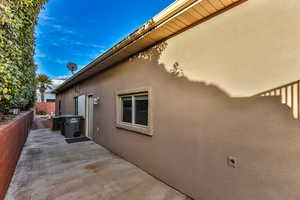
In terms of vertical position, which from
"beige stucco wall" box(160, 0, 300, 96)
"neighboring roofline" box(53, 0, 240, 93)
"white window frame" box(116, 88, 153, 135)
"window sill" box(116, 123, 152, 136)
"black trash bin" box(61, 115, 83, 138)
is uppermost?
"neighboring roofline" box(53, 0, 240, 93)

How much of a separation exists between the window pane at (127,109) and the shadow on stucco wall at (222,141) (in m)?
1.25

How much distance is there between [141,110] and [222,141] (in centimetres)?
228

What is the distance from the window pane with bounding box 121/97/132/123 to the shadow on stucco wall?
125cm

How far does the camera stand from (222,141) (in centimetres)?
227

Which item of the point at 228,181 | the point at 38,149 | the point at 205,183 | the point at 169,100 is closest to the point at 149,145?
the point at 169,100

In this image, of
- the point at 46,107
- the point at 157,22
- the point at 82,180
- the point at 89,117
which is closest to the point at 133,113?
the point at 82,180

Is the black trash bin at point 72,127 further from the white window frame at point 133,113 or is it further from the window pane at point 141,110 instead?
the window pane at point 141,110

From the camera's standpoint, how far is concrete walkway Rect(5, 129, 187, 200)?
2.70m

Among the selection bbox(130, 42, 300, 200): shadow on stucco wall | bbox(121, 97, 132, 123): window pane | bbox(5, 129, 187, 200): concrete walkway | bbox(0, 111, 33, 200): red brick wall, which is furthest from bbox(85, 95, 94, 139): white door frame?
bbox(130, 42, 300, 200): shadow on stucco wall

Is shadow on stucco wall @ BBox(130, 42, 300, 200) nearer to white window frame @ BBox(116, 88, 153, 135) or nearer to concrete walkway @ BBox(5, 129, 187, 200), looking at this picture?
white window frame @ BBox(116, 88, 153, 135)

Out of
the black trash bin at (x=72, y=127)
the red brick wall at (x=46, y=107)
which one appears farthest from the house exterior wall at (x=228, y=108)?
the red brick wall at (x=46, y=107)

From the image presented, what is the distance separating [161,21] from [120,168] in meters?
3.63

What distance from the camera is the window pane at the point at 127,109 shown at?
176 inches

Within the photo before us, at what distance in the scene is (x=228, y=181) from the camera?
2186 millimetres
